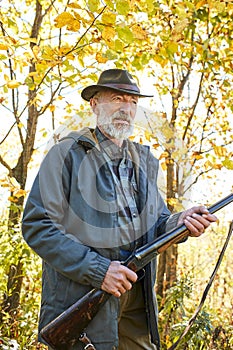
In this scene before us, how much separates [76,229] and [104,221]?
14 cm

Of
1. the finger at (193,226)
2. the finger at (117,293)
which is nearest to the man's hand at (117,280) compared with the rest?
the finger at (117,293)

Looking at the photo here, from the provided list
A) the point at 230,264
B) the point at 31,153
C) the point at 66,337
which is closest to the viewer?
the point at 66,337

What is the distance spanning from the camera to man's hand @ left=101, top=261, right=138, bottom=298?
2.13 metres

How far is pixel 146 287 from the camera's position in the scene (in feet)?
7.77

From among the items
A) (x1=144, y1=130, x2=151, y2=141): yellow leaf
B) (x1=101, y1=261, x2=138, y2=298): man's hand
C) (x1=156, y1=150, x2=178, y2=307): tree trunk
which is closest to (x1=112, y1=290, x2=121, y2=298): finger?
(x1=101, y1=261, x2=138, y2=298): man's hand

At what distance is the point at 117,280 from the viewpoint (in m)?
2.13

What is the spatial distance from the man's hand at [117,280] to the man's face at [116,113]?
76 cm

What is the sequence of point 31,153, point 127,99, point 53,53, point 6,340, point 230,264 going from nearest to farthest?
point 127,99
point 53,53
point 6,340
point 31,153
point 230,264

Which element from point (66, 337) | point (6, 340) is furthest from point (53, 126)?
point (66, 337)

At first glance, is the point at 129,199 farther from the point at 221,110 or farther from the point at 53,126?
the point at 221,110

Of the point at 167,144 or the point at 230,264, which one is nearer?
the point at 167,144

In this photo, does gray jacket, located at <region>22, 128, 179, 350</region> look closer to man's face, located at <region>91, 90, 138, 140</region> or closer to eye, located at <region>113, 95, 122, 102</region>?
man's face, located at <region>91, 90, 138, 140</region>

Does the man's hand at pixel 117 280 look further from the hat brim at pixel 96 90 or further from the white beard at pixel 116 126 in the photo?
the hat brim at pixel 96 90

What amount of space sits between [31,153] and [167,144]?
4.25 feet
